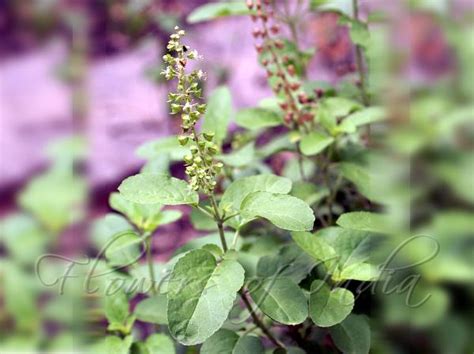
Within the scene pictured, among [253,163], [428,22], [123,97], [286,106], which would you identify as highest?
[428,22]

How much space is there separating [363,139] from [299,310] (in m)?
0.52

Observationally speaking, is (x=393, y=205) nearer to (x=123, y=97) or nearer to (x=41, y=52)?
(x=123, y=97)

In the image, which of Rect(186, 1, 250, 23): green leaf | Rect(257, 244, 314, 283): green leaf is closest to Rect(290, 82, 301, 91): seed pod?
Rect(186, 1, 250, 23): green leaf

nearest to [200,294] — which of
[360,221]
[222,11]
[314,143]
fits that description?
[360,221]

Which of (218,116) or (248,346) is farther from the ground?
(218,116)

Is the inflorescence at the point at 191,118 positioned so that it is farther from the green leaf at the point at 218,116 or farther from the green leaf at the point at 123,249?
the green leaf at the point at 218,116

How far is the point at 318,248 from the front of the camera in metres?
0.79

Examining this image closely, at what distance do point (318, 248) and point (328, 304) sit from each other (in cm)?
7

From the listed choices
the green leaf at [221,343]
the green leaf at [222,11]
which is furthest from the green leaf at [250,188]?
the green leaf at [222,11]

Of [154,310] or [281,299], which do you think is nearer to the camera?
[281,299]

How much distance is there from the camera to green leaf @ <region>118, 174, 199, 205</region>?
74cm

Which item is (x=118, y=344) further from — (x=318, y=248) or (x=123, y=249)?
(x=318, y=248)

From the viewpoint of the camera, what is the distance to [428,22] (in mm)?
495

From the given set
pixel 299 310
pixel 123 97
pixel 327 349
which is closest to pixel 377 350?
pixel 299 310
